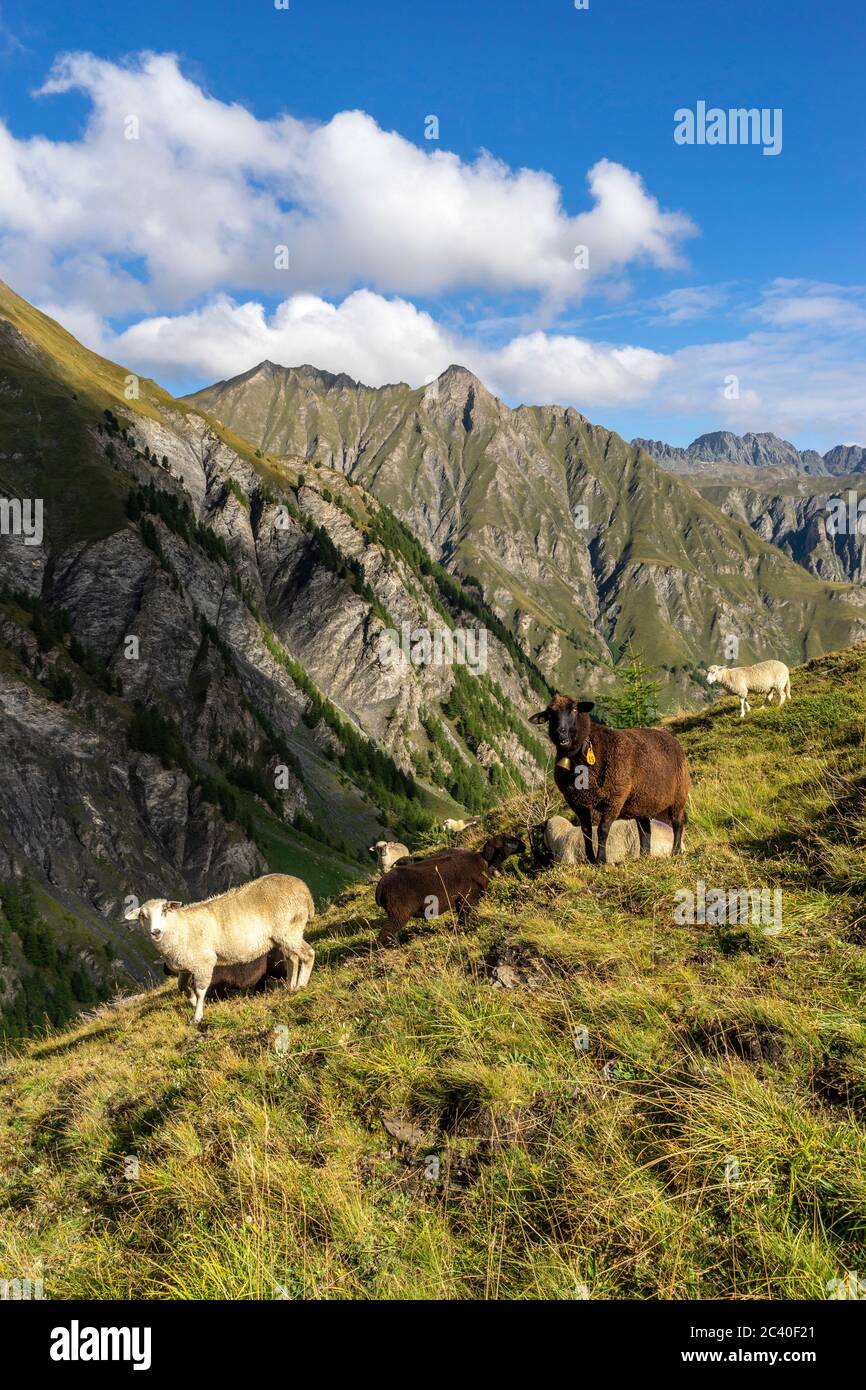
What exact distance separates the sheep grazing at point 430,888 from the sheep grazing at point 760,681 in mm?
12700

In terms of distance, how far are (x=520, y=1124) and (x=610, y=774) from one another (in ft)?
19.8

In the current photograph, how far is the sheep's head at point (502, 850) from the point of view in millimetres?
14092

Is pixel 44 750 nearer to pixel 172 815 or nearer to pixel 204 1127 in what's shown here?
pixel 172 815

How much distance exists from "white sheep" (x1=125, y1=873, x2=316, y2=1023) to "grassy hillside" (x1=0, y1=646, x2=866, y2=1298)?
2.76 meters

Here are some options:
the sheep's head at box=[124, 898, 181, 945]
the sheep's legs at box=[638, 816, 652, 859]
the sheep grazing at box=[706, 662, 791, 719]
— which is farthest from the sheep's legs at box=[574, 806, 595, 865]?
the sheep grazing at box=[706, 662, 791, 719]

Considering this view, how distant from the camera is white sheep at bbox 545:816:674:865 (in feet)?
37.4

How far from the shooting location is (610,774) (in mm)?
10656

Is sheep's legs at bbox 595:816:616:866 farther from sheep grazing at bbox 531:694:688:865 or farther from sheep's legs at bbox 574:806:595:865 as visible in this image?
sheep's legs at bbox 574:806:595:865

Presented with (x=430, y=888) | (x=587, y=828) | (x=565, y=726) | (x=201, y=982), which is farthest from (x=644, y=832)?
(x=201, y=982)

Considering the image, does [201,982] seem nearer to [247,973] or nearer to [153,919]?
[247,973]

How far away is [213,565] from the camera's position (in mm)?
193500

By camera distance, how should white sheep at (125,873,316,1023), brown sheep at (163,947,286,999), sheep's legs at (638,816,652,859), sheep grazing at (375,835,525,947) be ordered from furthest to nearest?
1. brown sheep at (163,947,286,999)
2. white sheep at (125,873,316,1023)
3. sheep grazing at (375,835,525,947)
4. sheep's legs at (638,816,652,859)
